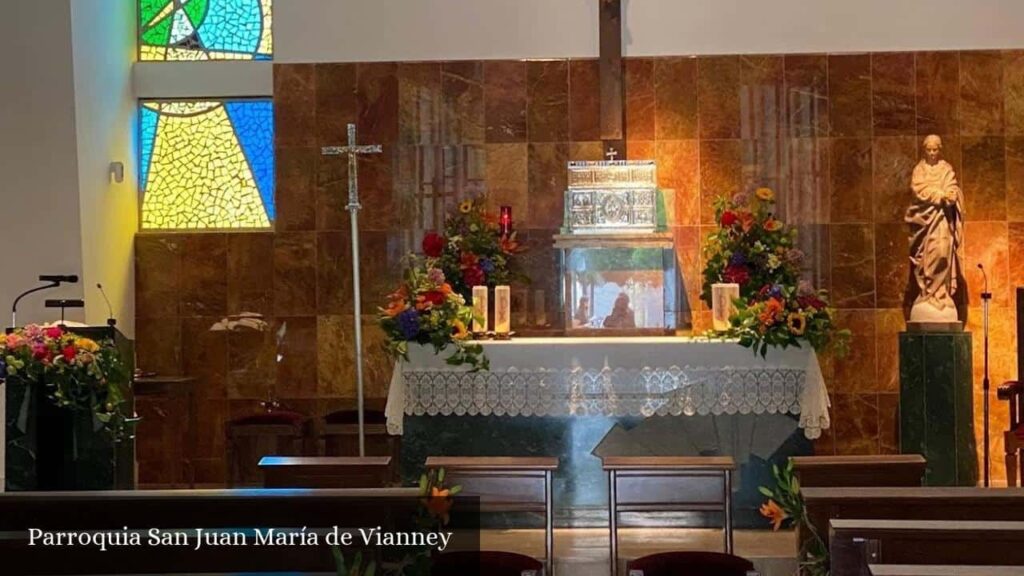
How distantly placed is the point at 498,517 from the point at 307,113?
3.45 meters

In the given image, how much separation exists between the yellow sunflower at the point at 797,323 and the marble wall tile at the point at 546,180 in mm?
2339

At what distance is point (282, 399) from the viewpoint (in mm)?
8219

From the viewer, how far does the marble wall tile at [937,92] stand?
8.02 meters

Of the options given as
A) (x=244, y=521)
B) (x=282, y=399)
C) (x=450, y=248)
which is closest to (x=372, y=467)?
(x=244, y=521)

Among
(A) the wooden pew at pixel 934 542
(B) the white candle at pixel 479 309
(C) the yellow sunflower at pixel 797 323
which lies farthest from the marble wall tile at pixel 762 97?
(A) the wooden pew at pixel 934 542

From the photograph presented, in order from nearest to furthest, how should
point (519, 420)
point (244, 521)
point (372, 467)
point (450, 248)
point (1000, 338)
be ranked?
point (244, 521) → point (372, 467) → point (519, 420) → point (450, 248) → point (1000, 338)

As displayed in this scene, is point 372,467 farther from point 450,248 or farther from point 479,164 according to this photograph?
point 479,164

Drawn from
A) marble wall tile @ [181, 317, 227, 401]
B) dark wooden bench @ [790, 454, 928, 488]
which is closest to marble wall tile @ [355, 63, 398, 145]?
marble wall tile @ [181, 317, 227, 401]

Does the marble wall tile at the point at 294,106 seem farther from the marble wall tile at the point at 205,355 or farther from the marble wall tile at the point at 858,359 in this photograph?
the marble wall tile at the point at 858,359

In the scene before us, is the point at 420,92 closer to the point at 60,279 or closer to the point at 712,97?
the point at 712,97

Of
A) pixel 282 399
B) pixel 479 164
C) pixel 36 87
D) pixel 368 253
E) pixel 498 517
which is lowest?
pixel 498 517

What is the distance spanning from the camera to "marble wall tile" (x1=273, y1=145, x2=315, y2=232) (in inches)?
325

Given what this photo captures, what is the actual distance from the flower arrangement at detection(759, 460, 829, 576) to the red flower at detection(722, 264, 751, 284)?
82.4 inches

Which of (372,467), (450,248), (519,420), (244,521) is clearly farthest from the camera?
(450,248)
